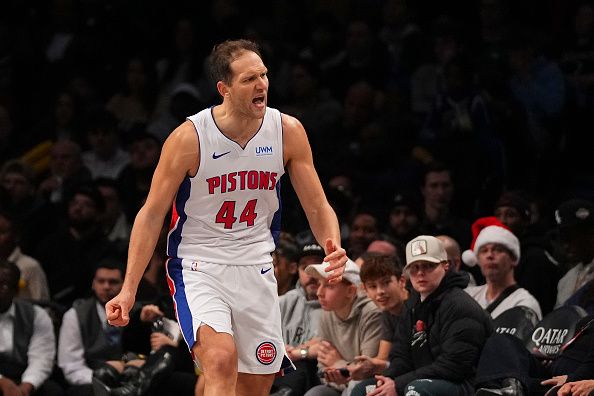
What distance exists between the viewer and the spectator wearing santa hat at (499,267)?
821 centimetres

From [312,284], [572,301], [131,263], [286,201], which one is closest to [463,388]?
[572,301]

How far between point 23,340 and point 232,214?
346cm

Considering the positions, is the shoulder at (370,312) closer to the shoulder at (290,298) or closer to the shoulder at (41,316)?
the shoulder at (290,298)

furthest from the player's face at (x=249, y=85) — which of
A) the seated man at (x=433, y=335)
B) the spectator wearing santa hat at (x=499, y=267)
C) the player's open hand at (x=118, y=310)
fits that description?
the spectator wearing santa hat at (x=499, y=267)

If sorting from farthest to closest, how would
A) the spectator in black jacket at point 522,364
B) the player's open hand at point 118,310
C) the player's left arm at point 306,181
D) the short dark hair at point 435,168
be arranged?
the short dark hair at point 435,168 → the spectator in black jacket at point 522,364 → the player's left arm at point 306,181 → the player's open hand at point 118,310

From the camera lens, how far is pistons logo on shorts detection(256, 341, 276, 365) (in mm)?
6109

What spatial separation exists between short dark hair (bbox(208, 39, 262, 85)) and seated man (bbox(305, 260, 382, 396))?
2.19 meters

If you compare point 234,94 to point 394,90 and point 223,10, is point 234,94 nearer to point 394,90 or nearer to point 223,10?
point 394,90

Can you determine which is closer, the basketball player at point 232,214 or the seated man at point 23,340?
the basketball player at point 232,214

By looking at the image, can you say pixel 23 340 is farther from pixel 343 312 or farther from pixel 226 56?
pixel 226 56

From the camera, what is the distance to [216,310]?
5969 millimetres

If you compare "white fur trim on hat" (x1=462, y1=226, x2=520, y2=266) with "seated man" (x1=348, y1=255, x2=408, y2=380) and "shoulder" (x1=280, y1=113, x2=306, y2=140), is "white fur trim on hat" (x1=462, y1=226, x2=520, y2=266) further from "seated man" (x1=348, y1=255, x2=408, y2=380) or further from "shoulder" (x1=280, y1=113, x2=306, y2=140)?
"shoulder" (x1=280, y1=113, x2=306, y2=140)

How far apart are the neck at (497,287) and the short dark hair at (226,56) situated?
2846 millimetres

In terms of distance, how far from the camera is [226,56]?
6145mm
